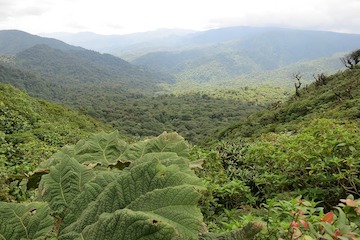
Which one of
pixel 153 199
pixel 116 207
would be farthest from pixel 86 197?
pixel 153 199

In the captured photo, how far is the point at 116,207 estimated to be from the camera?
1.14 m

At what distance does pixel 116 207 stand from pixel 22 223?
0.36 m

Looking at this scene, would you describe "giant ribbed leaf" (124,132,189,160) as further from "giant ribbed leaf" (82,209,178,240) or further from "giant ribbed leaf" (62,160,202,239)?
"giant ribbed leaf" (82,209,178,240)

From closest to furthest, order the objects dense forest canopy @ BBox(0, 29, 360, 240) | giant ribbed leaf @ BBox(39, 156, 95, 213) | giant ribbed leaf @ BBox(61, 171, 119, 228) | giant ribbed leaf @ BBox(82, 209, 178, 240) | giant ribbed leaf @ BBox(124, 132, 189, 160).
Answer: giant ribbed leaf @ BBox(82, 209, 178, 240) < dense forest canopy @ BBox(0, 29, 360, 240) < giant ribbed leaf @ BBox(61, 171, 119, 228) < giant ribbed leaf @ BBox(39, 156, 95, 213) < giant ribbed leaf @ BBox(124, 132, 189, 160)

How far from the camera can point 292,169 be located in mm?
4762

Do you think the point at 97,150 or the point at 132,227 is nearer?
the point at 132,227

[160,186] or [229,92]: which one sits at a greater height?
[160,186]

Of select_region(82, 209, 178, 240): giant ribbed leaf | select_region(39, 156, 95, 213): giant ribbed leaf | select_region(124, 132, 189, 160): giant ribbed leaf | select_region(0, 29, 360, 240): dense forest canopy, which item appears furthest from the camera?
select_region(124, 132, 189, 160): giant ribbed leaf

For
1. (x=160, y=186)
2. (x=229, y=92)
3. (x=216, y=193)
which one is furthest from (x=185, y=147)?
(x=229, y=92)

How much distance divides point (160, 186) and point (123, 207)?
5.7 inches

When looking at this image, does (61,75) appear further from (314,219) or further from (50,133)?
(314,219)

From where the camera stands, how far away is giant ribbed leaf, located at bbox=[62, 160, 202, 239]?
41.2 inches

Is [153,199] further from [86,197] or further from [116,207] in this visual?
Answer: [86,197]

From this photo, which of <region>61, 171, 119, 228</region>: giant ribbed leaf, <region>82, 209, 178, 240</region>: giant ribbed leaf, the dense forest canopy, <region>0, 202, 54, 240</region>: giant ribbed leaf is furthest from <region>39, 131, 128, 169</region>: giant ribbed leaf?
<region>82, 209, 178, 240</region>: giant ribbed leaf
